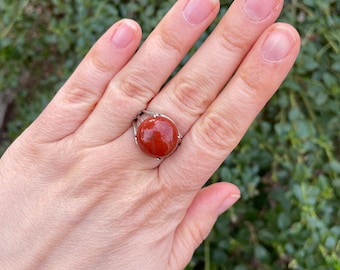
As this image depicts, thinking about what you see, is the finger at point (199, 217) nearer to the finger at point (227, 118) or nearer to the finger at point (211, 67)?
the finger at point (227, 118)

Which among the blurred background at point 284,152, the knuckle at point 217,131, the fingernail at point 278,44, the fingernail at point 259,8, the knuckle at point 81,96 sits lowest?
the blurred background at point 284,152

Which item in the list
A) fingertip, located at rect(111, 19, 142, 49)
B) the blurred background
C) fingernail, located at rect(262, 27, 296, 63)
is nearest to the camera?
fingernail, located at rect(262, 27, 296, 63)

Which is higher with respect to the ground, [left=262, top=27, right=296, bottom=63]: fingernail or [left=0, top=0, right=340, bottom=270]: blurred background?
[left=262, top=27, right=296, bottom=63]: fingernail

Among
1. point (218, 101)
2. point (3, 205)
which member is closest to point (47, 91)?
point (3, 205)

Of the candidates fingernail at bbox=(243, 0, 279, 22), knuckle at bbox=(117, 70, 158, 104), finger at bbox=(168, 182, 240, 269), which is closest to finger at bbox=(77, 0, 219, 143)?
knuckle at bbox=(117, 70, 158, 104)

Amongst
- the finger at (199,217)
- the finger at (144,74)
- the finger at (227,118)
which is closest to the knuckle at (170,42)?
the finger at (144,74)

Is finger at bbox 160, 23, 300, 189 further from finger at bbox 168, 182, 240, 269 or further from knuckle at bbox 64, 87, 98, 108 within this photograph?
knuckle at bbox 64, 87, 98, 108
